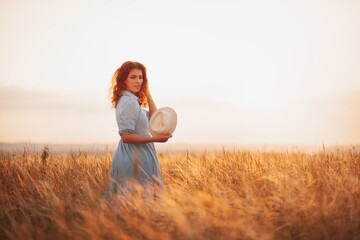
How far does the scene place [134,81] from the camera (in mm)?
3961

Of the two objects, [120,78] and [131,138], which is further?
[120,78]

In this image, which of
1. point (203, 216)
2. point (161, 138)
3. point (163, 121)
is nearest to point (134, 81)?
point (163, 121)

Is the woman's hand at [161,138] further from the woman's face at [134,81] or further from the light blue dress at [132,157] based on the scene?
the woman's face at [134,81]

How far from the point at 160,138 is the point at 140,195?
0.57 meters

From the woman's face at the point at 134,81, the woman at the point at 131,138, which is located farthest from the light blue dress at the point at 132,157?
the woman's face at the point at 134,81

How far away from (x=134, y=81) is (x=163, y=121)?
0.52 meters

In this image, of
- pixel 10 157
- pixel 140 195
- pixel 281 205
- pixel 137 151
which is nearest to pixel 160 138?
pixel 137 151

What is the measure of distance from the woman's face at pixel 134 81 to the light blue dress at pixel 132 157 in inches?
4.2

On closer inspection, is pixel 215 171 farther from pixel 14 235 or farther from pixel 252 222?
pixel 14 235

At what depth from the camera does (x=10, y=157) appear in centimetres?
655

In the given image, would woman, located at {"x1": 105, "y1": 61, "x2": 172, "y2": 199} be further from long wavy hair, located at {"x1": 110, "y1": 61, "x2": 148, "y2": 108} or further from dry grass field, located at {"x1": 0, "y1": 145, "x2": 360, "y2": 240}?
dry grass field, located at {"x1": 0, "y1": 145, "x2": 360, "y2": 240}

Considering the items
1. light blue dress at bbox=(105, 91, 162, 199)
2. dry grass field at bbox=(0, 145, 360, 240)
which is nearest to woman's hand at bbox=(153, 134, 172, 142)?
light blue dress at bbox=(105, 91, 162, 199)

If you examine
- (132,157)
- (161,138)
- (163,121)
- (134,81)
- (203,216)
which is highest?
(134,81)

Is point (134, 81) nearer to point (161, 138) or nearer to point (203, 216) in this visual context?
point (161, 138)
